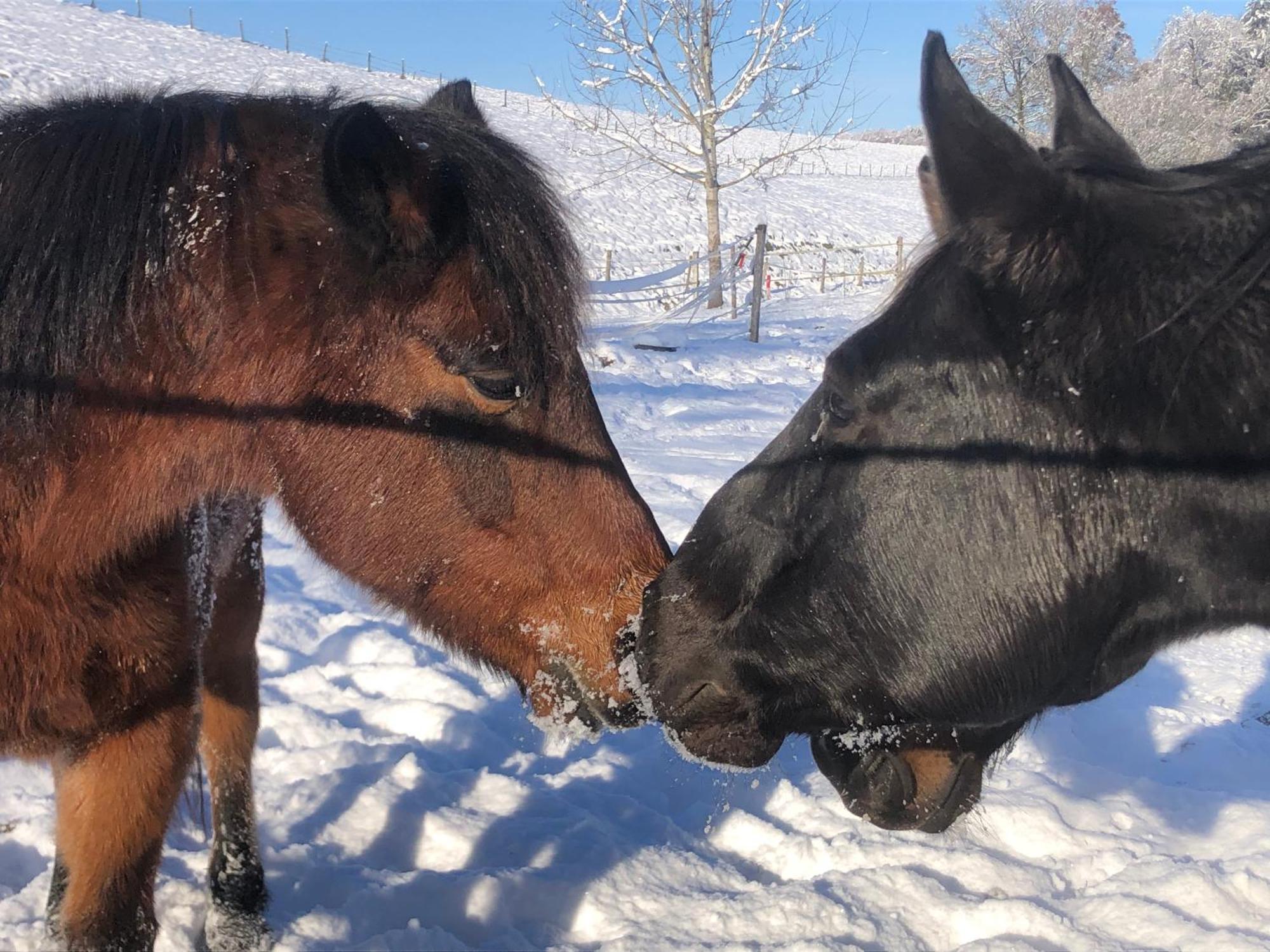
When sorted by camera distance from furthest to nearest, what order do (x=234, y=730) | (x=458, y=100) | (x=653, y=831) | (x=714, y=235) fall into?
(x=714, y=235) → (x=653, y=831) → (x=234, y=730) → (x=458, y=100)

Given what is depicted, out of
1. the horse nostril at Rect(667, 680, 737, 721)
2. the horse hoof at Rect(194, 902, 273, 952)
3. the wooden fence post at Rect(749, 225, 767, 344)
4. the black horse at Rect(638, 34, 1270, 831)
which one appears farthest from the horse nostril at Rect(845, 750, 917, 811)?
the wooden fence post at Rect(749, 225, 767, 344)

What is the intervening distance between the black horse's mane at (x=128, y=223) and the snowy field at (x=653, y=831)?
0.36 metres

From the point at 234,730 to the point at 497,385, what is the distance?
203 centimetres

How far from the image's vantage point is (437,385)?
6.79 ft

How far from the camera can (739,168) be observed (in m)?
Result: 39.8

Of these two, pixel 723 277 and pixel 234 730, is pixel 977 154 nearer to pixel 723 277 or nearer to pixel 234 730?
pixel 234 730

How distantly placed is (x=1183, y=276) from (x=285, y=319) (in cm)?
177

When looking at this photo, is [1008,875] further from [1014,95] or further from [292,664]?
[1014,95]

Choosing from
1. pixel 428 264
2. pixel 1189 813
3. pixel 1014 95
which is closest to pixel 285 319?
pixel 428 264

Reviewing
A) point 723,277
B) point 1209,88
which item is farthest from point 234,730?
point 723,277

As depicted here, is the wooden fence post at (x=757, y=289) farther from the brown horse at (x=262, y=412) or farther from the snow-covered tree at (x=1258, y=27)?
the brown horse at (x=262, y=412)

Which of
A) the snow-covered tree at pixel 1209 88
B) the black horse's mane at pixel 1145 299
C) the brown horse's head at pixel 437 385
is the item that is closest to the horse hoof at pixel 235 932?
the brown horse's head at pixel 437 385

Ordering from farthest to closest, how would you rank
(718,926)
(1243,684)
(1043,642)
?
(1243,684)
(718,926)
(1043,642)

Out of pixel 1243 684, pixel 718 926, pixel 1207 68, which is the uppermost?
pixel 1207 68
